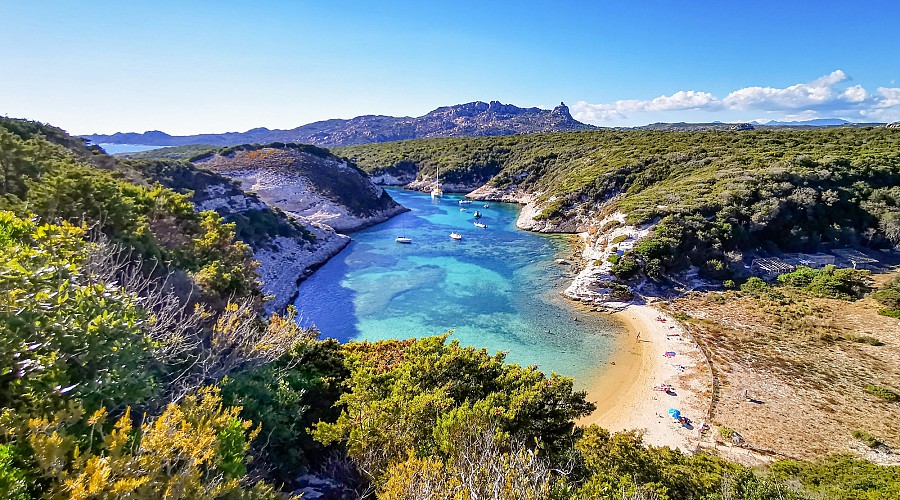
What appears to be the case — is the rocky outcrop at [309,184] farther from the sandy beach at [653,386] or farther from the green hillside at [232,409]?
the sandy beach at [653,386]

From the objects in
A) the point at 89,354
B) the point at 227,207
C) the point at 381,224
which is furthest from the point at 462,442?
the point at 381,224

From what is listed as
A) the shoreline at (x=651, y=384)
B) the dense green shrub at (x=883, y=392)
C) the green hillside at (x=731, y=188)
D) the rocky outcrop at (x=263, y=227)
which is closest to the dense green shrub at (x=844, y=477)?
the shoreline at (x=651, y=384)

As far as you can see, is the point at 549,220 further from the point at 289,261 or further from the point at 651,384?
the point at 651,384

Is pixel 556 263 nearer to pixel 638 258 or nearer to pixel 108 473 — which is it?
pixel 638 258

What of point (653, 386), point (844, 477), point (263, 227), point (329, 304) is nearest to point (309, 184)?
point (263, 227)

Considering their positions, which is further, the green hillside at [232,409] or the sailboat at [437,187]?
the sailboat at [437,187]

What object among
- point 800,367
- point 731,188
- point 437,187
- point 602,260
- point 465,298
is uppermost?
point 731,188

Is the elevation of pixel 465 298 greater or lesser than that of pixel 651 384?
greater
